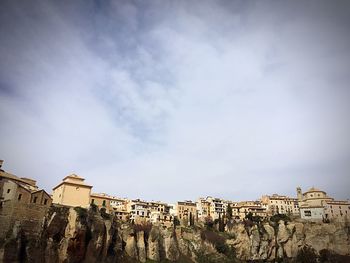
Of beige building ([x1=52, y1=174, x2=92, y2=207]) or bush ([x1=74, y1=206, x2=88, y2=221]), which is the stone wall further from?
beige building ([x1=52, y1=174, x2=92, y2=207])

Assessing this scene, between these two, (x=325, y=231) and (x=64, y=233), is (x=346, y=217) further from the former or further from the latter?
(x=64, y=233)

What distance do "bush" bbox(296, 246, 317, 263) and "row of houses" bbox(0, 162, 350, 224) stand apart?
33.1ft

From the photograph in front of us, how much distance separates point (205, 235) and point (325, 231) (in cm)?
2557

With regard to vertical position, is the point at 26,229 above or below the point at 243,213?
below

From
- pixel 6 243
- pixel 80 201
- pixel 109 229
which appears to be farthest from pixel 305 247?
pixel 6 243

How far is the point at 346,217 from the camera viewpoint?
70.2 meters

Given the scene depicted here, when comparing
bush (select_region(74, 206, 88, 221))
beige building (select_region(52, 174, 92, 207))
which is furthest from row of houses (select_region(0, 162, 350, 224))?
bush (select_region(74, 206, 88, 221))

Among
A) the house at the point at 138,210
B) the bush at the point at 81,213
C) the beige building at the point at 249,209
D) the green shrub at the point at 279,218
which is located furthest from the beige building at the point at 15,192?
the beige building at the point at 249,209

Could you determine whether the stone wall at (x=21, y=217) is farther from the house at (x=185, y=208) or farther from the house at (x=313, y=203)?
the house at (x=313, y=203)

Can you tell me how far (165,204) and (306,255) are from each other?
3700 cm

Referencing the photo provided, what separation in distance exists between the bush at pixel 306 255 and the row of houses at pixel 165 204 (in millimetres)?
10076

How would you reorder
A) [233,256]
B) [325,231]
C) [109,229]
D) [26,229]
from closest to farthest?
[26,229]
[109,229]
[233,256]
[325,231]

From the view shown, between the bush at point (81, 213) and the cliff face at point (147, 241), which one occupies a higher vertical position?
the bush at point (81, 213)

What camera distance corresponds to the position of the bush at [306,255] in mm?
62231
